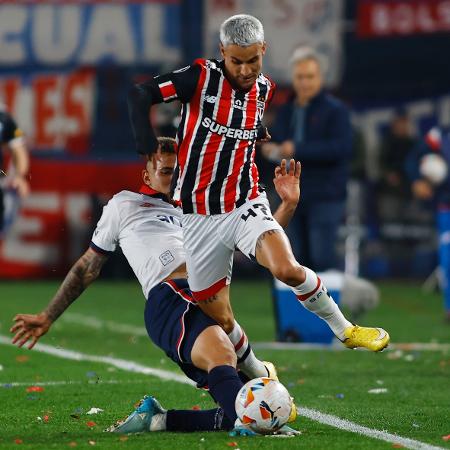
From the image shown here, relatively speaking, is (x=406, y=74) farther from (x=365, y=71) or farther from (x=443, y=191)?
(x=443, y=191)

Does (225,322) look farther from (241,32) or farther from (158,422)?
(241,32)

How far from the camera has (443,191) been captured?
41.8ft

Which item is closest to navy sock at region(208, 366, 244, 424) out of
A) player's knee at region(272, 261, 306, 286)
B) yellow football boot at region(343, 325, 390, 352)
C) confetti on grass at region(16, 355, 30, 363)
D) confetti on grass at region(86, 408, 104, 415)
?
player's knee at region(272, 261, 306, 286)

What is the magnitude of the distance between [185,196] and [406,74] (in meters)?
13.2

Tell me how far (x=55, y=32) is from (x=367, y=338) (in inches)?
492

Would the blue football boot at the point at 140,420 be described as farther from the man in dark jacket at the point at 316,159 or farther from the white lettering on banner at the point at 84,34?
the white lettering on banner at the point at 84,34

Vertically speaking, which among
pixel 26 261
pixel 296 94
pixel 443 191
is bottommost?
pixel 26 261

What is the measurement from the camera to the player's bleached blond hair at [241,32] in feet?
21.1

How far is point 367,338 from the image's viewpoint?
6.41 m

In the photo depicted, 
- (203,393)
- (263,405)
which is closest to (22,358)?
(203,393)

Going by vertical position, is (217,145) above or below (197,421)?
above

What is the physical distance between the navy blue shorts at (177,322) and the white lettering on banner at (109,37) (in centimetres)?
1197

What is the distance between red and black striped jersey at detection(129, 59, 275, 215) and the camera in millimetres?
6641

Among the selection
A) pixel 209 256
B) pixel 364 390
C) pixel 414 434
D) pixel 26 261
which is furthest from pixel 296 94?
pixel 26 261
